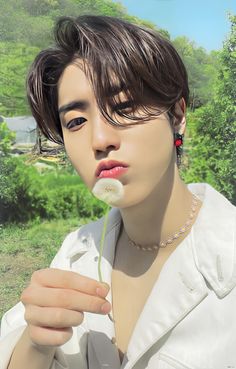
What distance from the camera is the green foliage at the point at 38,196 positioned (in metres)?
5.16

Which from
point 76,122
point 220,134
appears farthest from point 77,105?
point 220,134

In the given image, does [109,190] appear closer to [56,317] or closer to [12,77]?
[56,317]

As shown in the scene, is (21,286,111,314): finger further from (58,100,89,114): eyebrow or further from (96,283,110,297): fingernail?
(58,100,89,114): eyebrow

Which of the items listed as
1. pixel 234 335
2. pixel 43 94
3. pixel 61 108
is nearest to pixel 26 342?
pixel 234 335

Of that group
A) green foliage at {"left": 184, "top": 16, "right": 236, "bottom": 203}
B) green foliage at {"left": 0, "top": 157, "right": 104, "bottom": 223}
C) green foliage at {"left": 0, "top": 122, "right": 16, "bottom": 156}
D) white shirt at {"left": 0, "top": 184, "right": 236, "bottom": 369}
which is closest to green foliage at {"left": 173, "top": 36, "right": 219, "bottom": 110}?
green foliage at {"left": 184, "top": 16, "right": 236, "bottom": 203}

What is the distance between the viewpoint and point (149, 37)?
107 centimetres

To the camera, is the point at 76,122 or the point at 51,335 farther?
the point at 76,122

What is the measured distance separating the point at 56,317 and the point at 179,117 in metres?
0.62

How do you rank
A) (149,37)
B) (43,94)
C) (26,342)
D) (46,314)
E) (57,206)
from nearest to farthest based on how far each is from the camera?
(46,314) → (26,342) → (149,37) → (43,94) → (57,206)

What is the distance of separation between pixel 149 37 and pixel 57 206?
4290 millimetres

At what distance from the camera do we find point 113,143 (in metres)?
0.96

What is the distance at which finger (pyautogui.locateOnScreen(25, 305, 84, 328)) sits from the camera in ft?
2.75

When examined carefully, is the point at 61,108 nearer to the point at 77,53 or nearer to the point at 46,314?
the point at 77,53

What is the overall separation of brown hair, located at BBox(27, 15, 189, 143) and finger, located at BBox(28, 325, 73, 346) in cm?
47
